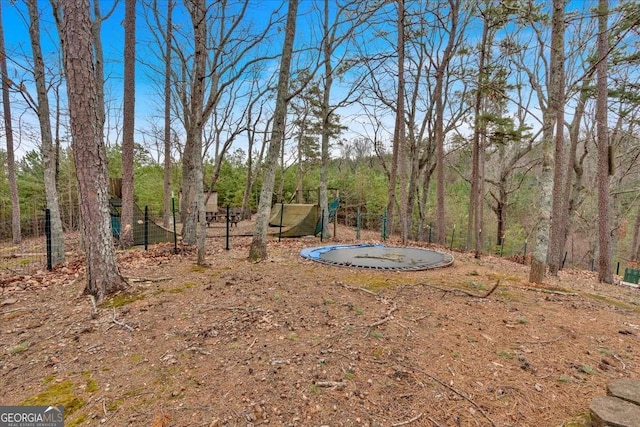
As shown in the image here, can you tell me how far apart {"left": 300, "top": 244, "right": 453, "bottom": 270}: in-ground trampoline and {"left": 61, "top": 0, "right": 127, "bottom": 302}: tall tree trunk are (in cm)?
299

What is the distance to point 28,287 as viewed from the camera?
3279mm

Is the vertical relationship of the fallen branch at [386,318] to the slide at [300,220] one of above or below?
below

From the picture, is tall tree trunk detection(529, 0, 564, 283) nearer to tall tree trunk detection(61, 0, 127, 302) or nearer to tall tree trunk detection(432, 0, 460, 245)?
tall tree trunk detection(432, 0, 460, 245)

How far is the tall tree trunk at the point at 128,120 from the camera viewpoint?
5.72m

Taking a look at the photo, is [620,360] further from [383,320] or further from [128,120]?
[128,120]

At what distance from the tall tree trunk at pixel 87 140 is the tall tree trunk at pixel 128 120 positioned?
3.48 metres

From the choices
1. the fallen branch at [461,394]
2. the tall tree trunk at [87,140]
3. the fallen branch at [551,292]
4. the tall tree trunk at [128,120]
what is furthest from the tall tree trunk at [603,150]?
the tall tree trunk at [128,120]

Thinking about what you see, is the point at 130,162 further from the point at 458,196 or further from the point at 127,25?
the point at 458,196

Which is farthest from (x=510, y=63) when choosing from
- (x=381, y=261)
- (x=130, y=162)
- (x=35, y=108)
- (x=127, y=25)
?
(x=35, y=108)

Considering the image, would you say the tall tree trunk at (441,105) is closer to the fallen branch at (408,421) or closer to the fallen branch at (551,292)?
the fallen branch at (551,292)

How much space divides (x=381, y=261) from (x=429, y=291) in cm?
159

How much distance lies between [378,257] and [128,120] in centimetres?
569

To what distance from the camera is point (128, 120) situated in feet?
19.1

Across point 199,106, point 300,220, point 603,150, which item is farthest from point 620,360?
point 300,220
